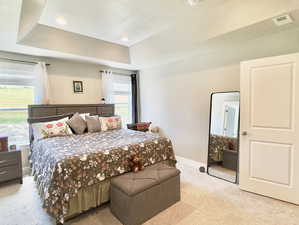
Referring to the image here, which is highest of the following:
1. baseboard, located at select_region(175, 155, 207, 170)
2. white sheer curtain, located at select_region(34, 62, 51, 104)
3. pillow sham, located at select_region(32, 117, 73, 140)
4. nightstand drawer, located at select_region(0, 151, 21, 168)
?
white sheer curtain, located at select_region(34, 62, 51, 104)

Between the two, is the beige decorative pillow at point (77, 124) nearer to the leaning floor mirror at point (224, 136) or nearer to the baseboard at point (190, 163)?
the baseboard at point (190, 163)

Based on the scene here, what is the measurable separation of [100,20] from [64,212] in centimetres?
286

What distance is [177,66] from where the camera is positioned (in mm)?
3951

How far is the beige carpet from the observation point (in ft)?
6.33

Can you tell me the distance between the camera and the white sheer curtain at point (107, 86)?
4468 mm

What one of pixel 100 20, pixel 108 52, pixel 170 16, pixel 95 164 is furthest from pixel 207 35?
pixel 95 164

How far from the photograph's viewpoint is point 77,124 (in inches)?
133

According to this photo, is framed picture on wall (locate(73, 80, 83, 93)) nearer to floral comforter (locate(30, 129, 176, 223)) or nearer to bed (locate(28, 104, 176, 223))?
bed (locate(28, 104, 176, 223))

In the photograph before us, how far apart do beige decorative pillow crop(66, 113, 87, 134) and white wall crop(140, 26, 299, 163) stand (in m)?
1.97

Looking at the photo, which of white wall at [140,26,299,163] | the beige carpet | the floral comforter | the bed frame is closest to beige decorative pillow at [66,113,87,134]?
the bed frame

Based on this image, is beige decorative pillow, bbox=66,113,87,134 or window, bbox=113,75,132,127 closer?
beige decorative pillow, bbox=66,113,87,134

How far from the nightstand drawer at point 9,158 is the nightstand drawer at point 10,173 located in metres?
0.07

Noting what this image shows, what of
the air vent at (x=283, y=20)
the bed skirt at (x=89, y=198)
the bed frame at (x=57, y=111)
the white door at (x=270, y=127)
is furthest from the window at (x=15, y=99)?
the air vent at (x=283, y=20)

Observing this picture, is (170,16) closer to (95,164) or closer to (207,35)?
(207,35)
